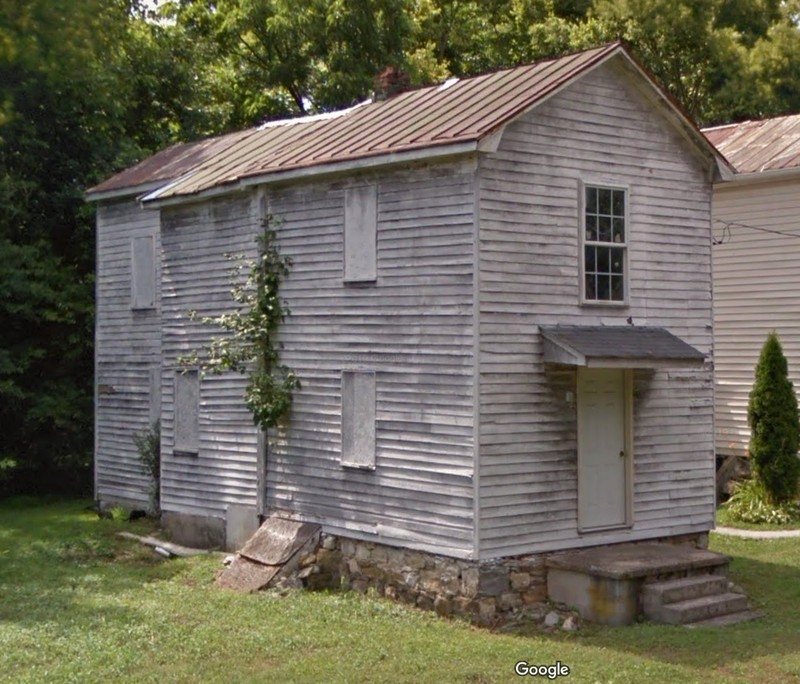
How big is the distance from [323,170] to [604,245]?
3773mm

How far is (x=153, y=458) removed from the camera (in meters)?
22.6

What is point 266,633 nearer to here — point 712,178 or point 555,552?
point 555,552

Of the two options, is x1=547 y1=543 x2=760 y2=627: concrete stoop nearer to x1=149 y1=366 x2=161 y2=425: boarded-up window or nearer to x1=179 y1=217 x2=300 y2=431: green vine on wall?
x1=179 y1=217 x2=300 y2=431: green vine on wall

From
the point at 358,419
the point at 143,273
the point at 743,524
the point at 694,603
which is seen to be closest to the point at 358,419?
the point at 358,419

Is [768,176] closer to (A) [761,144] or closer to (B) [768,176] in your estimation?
(B) [768,176]

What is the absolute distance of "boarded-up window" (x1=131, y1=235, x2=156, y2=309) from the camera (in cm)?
2355

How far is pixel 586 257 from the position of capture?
1619 cm

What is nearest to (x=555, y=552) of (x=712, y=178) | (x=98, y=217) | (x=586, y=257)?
(x=586, y=257)

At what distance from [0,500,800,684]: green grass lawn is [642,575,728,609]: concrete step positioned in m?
0.40

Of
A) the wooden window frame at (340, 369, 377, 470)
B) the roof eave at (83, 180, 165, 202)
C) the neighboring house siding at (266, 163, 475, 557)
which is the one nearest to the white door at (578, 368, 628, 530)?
the neighboring house siding at (266, 163, 475, 557)

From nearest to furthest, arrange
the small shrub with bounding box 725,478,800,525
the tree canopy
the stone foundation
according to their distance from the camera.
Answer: the stone foundation
the small shrub with bounding box 725,478,800,525
the tree canopy

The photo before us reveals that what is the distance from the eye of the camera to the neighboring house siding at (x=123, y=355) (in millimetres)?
23578

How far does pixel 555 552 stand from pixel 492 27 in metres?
27.8

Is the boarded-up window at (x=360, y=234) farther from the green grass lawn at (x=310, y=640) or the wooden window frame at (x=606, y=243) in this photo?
the green grass lawn at (x=310, y=640)
